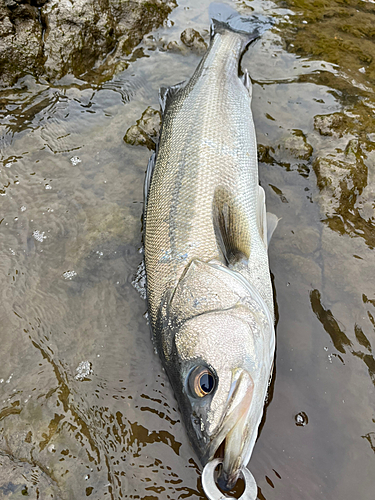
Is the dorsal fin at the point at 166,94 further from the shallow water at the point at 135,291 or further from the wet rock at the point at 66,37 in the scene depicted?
the wet rock at the point at 66,37

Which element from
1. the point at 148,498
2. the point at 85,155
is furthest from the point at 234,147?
the point at 148,498

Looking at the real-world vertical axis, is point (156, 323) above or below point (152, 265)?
below

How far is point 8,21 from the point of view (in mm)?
4906

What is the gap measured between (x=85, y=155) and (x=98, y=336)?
242 cm

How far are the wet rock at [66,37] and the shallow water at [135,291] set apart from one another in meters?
0.32

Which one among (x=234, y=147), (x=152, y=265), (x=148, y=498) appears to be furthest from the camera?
(x=234, y=147)

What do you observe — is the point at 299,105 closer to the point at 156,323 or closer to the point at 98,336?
the point at 156,323

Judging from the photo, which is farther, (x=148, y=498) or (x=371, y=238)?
(x=371, y=238)

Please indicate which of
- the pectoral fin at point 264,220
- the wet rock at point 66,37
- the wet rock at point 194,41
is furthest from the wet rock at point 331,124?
the wet rock at point 66,37

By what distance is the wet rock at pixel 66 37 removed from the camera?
4941mm

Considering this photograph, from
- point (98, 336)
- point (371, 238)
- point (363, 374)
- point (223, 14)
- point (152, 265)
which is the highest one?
point (223, 14)

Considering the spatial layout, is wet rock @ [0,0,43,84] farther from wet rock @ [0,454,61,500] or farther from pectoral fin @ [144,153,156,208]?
wet rock @ [0,454,61,500]

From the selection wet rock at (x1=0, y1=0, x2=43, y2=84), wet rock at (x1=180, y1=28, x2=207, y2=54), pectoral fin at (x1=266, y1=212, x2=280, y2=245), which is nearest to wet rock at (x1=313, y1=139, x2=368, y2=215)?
pectoral fin at (x1=266, y1=212, x2=280, y2=245)

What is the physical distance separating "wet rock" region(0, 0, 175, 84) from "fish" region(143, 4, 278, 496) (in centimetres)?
175
